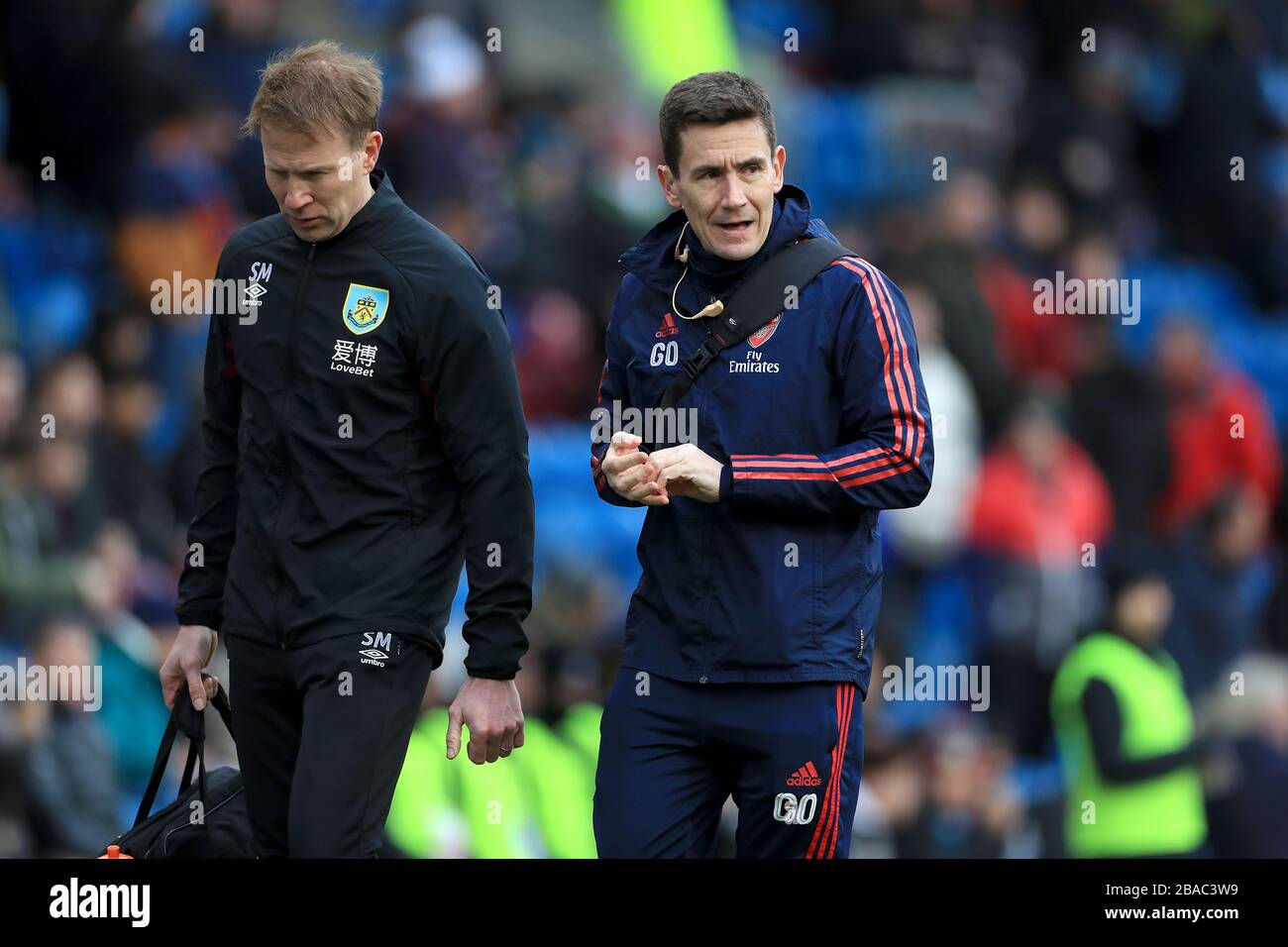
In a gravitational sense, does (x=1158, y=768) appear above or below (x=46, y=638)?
below

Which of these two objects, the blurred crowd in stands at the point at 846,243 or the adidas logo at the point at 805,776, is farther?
the blurred crowd in stands at the point at 846,243

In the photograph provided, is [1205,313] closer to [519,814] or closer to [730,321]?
[519,814]

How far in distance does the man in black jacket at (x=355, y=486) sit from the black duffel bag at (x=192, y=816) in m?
0.10

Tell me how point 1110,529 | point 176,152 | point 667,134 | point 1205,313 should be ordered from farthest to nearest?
point 1205,313 < point 1110,529 < point 176,152 < point 667,134

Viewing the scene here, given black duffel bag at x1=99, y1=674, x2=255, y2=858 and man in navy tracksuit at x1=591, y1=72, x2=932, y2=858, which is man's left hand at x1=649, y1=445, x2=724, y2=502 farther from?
black duffel bag at x1=99, y1=674, x2=255, y2=858

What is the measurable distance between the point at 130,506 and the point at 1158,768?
4275 millimetres

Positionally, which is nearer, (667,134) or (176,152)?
(667,134)

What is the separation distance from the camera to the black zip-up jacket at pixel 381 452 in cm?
447

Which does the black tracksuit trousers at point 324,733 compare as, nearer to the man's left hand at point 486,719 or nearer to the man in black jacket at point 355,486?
the man in black jacket at point 355,486

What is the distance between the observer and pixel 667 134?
14.9 ft

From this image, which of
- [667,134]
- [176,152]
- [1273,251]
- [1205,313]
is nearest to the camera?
[667,134]

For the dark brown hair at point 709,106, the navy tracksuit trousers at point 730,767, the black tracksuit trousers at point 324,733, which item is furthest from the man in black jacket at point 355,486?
the dark brown hair at point 709,106

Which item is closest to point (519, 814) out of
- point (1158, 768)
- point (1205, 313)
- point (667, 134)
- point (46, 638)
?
point (46, 638)

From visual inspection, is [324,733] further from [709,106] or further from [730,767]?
[709,106]
